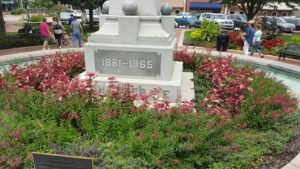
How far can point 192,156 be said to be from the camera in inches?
135

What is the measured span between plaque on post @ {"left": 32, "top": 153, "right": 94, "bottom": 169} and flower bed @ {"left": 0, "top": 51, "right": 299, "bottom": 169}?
0.34 meters

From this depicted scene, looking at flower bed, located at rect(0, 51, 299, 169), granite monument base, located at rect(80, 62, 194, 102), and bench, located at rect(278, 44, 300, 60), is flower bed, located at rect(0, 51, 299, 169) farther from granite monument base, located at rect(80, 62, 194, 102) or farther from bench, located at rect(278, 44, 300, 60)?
bench, located at rect(278, 44, 300, 60)

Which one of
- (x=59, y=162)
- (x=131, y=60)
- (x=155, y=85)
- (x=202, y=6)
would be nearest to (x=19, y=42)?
(x=131, y=60)

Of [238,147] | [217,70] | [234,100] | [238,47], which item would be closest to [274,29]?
[238,47]

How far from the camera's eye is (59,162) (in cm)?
292

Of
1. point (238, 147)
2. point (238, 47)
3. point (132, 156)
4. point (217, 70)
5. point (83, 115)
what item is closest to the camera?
point (132, 156)

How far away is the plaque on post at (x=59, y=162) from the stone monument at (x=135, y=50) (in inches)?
103

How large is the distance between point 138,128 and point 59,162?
4.31ft

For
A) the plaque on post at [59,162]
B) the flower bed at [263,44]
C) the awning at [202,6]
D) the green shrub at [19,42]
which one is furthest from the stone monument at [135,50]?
the awning at [202,6]

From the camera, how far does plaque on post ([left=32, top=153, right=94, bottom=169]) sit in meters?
2.83

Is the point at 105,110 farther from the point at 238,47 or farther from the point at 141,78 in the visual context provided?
the point at 238,47

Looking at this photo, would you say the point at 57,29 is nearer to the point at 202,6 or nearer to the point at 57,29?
the point at 57,29

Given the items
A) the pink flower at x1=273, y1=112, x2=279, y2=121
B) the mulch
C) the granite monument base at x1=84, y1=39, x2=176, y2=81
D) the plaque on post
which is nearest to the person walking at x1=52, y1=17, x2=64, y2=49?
the granite monument base at x1=84, y1=39, x2=176, y2=81

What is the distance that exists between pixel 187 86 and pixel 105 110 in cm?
285
